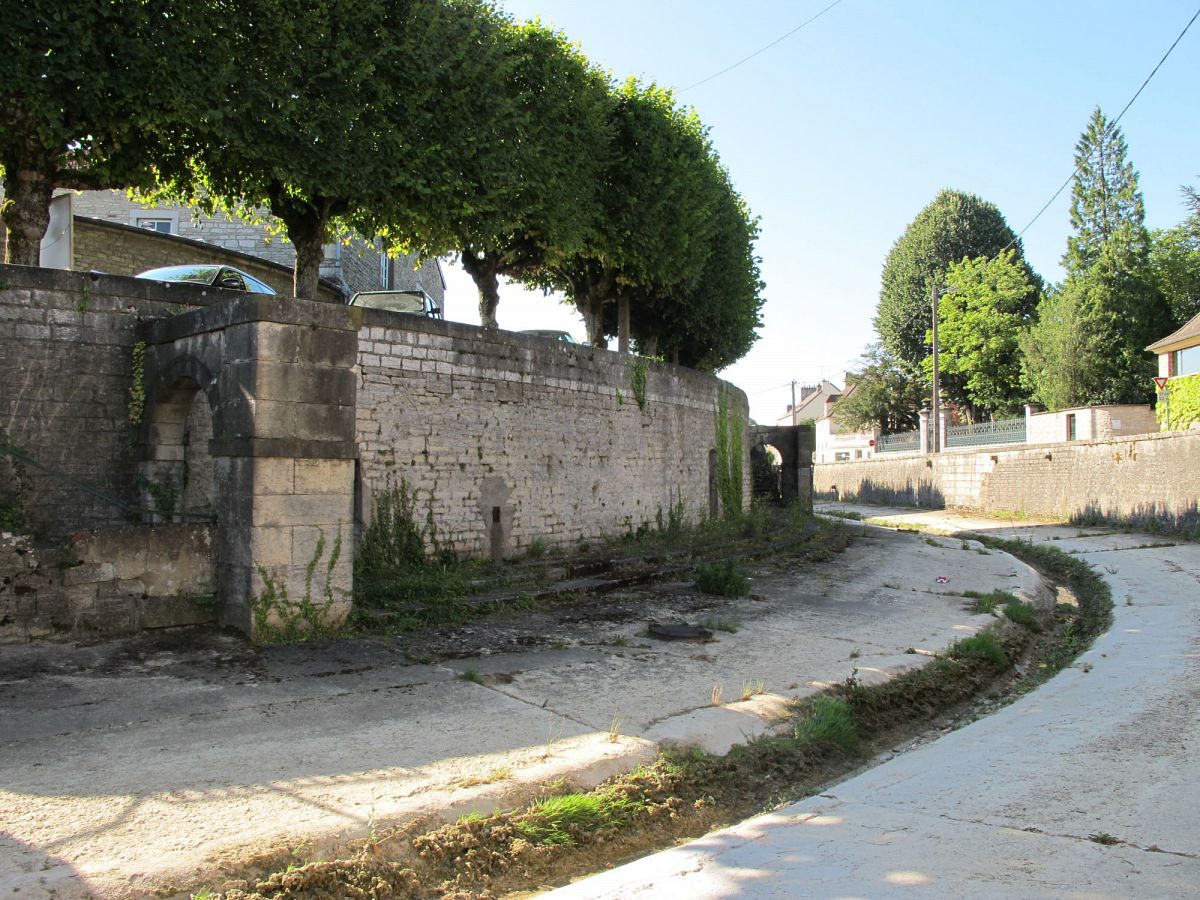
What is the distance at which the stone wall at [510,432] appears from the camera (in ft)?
33.9

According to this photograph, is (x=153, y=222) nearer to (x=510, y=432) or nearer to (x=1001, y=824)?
(x=510, y=432)

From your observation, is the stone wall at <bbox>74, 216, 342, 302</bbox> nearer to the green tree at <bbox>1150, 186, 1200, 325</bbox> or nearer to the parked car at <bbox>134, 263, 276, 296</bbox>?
the parked car at <bbox>134, 263, 276, 296</bbox>

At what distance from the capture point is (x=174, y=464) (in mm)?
8625

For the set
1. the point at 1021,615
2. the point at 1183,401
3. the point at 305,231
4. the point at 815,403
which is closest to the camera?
the point at 1021,615

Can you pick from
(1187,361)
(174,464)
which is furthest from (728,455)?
(1187,361)

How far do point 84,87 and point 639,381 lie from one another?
8.59 m

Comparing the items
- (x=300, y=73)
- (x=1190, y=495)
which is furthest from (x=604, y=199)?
(x=1190, y=495)

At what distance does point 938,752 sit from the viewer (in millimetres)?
5328

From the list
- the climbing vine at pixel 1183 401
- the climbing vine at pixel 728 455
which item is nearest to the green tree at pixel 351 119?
the climbing vine at pixel 728 455

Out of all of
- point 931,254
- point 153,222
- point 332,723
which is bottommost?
point 332,723

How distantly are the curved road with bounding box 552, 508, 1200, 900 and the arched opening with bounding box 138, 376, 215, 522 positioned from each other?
6.40 metres

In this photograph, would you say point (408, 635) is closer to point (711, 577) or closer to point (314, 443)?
point (314, 443)

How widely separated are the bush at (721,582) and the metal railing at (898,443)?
29.7 m

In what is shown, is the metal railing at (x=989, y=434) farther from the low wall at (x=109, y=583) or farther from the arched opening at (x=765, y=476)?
the low wall at (x=109, y=583)
